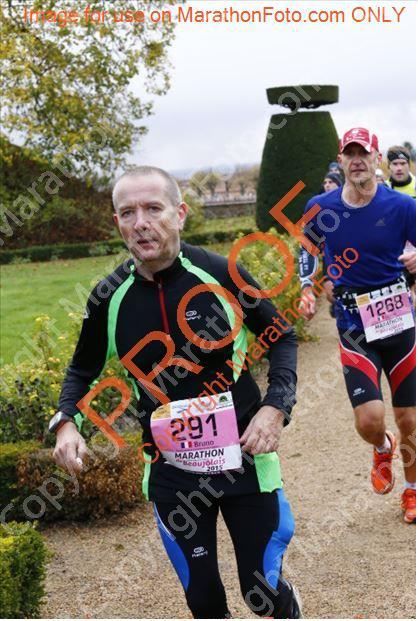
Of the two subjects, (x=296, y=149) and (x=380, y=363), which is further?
(x=296, y=149)

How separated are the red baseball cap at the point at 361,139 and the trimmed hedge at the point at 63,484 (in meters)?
2.47

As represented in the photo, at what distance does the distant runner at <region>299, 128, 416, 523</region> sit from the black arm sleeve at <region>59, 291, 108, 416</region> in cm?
199

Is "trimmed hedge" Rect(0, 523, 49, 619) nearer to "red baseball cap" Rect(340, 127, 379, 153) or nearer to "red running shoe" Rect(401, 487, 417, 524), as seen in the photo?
"red running shoe" Rect(401, 487, 417, 524)

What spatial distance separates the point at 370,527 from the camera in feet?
18.9

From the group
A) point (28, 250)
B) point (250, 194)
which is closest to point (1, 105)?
point (28, 250)

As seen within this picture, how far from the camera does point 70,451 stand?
3.31 m

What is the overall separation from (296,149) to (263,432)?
18.7 metres

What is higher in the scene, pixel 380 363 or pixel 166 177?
pixel 166 177

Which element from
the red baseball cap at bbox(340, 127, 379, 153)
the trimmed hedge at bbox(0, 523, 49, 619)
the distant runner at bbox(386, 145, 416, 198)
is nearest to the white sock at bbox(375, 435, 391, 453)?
the red baseball cap at bbox(340, 127, 379, 153)

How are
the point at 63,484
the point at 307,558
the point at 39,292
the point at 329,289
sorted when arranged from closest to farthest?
1. the point at 307,558
2. the point at 329,289
3. the point at 63,484
4. the point at 39,292

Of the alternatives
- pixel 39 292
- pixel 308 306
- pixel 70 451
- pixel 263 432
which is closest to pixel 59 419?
pixel 70 451

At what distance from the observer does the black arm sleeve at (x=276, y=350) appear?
332cm

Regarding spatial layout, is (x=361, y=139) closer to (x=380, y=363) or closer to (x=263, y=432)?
(x=380, y=363)

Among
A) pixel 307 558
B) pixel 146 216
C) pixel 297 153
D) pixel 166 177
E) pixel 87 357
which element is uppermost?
pixel 166 177
